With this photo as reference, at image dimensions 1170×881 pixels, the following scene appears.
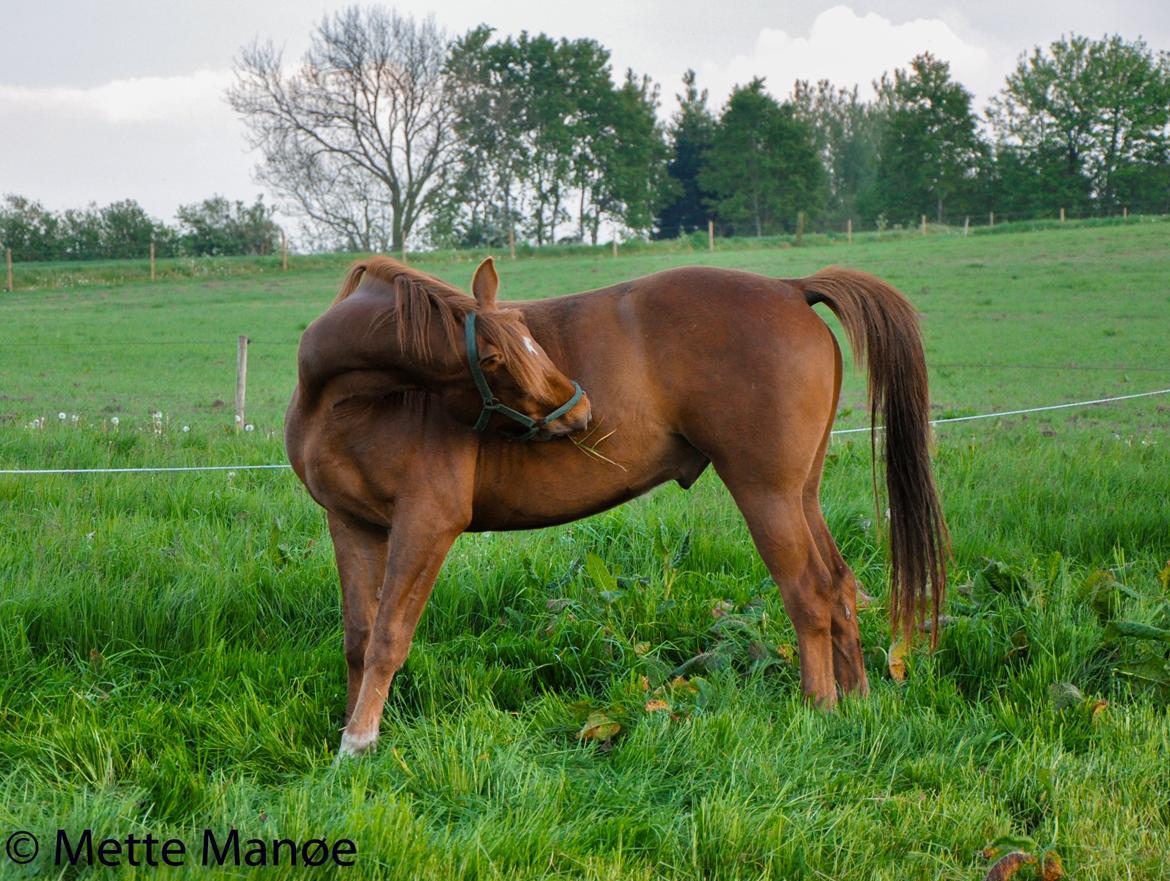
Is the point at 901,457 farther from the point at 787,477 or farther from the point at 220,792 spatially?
the point at 220,792

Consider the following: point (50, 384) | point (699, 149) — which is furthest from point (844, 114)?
point (50, 384)

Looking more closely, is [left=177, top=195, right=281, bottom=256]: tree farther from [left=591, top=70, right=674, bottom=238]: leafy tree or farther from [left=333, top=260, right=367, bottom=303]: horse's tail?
[left=333, top=260, right=367, bottom=303]: horse's tail

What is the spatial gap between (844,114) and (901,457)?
7665 cm

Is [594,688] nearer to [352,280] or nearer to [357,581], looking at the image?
[357,581]

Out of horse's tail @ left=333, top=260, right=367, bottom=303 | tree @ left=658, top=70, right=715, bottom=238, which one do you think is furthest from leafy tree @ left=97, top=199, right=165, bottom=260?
horse's tail @ left=333, top=260, right=367, bottom=303

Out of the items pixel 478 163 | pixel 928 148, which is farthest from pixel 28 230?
pixel 928 148

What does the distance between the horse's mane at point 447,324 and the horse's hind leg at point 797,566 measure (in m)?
0.97

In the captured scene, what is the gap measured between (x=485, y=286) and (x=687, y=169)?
189ft

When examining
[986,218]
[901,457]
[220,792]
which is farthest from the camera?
[986,218]

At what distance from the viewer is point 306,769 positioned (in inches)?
133

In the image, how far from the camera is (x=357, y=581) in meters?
3.92

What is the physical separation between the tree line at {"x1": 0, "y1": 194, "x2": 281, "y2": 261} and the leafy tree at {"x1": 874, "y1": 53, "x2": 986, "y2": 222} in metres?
36.7

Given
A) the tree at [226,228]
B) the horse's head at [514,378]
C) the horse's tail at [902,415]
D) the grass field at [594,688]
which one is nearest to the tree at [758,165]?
the tree at [226,228]

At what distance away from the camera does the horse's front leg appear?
3.49 metres
